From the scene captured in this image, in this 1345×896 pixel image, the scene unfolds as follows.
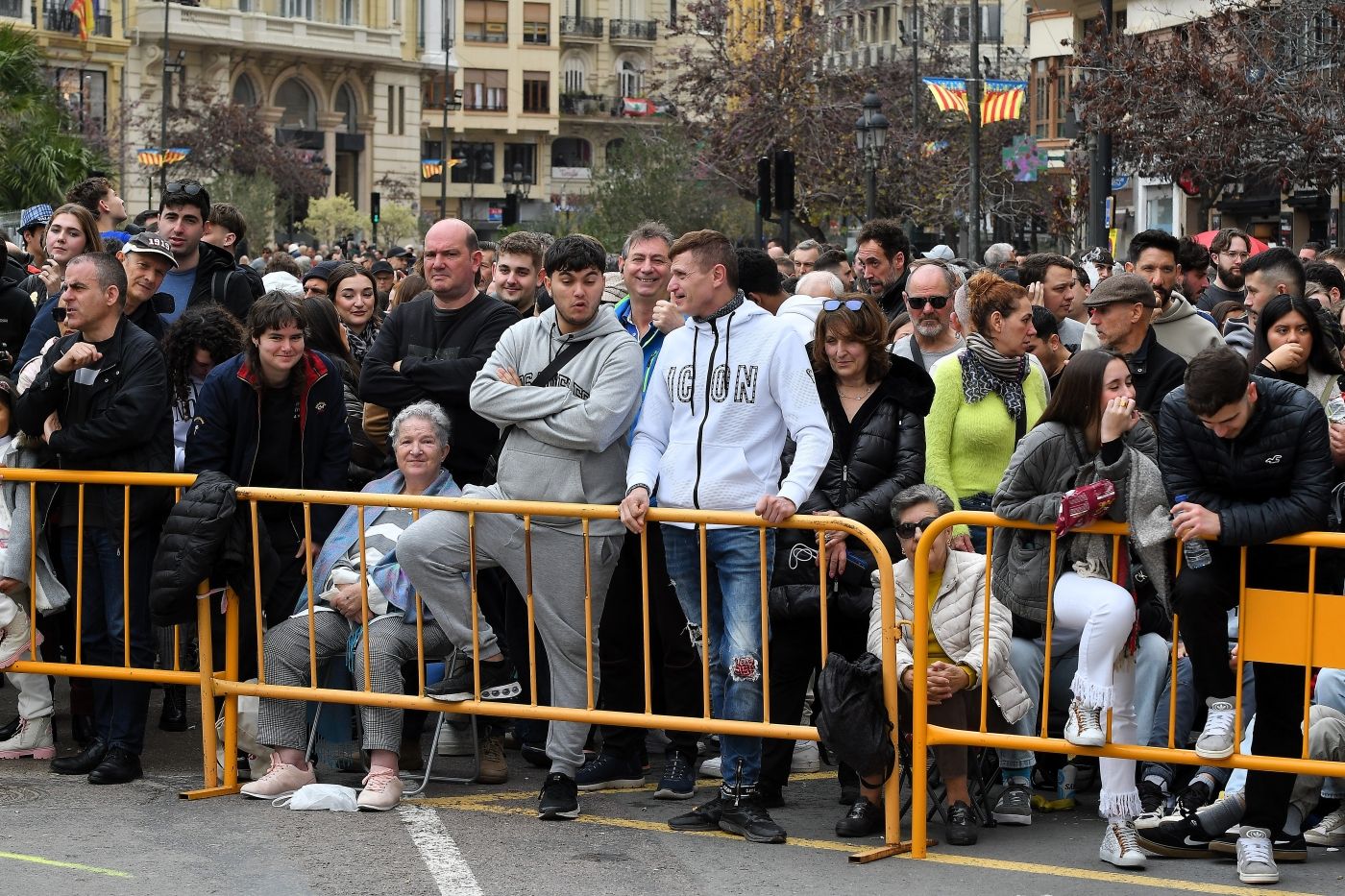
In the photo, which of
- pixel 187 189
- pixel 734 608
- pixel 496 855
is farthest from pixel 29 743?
pixel 734 608

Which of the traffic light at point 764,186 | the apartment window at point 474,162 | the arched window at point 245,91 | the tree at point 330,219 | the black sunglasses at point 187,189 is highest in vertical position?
the arched window at point 245,91

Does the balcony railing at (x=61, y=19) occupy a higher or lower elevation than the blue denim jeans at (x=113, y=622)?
higher

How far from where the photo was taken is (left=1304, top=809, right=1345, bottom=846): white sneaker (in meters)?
7.02

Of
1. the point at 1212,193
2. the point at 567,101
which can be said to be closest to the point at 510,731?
Answer: the point at 1212,193

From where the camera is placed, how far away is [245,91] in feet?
267

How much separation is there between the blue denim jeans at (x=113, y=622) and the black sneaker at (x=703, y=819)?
2.36 meters

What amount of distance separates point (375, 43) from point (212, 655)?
80080 millimetres

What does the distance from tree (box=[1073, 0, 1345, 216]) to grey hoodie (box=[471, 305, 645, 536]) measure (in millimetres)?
17736

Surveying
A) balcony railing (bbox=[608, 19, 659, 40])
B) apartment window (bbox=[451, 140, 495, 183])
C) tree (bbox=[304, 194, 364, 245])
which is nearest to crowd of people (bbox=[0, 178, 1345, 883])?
tree (bbox=[304, 194, 364, 245])

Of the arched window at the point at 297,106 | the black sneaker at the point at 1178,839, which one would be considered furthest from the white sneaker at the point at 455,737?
the arched window at the point at 297,106

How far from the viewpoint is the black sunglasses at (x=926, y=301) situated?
29.2ft

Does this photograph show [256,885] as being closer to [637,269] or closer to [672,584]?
[672,584]

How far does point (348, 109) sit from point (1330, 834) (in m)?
82.9

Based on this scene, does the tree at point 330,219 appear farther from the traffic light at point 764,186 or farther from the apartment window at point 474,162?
the traffic light at point 764,186
